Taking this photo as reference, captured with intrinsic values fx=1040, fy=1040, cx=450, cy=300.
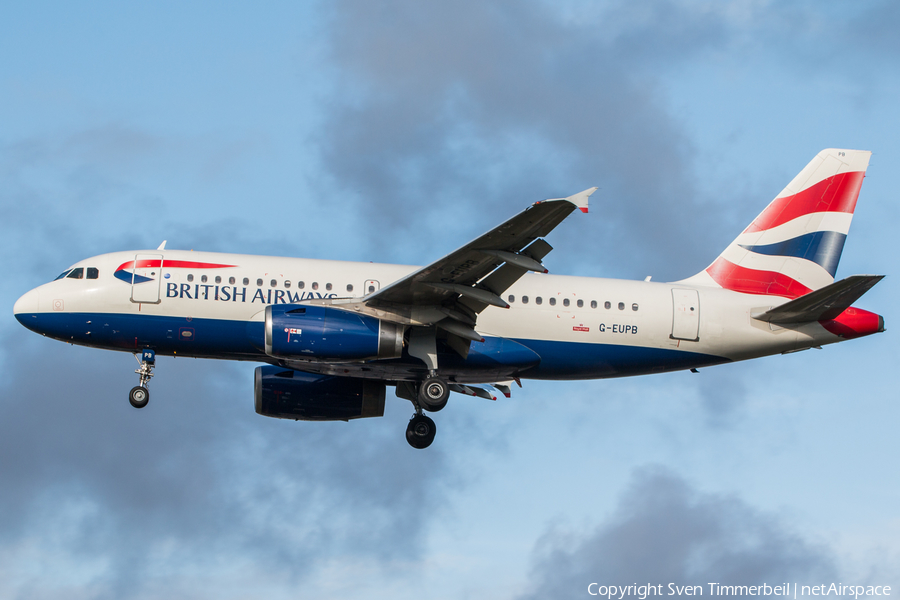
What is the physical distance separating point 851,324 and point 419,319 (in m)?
13.2

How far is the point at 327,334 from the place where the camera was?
2817 cm

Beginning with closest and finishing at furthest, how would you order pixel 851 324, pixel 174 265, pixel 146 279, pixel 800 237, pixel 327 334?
pixel 327 334, pixel 146 279, pixel 174 265, pixel 851 324, pixel 800 237

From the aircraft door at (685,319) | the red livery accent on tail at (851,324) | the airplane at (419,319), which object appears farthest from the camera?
the aircraft door at (685,319)

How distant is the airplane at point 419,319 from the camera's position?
28.5 meters

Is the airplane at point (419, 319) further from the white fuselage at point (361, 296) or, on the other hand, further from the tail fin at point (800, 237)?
the tail fin at point (800, 237)

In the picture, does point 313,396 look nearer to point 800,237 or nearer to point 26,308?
point 26,308

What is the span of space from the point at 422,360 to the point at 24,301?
11.9m

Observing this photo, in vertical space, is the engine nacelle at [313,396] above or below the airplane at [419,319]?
below

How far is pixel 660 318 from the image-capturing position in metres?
31.5

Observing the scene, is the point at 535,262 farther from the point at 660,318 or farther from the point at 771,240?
the point at 771,240

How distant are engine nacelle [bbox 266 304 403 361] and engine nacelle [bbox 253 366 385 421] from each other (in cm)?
560

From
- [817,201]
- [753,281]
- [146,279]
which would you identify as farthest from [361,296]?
[817,201]

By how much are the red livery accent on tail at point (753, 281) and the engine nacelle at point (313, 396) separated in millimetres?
11649

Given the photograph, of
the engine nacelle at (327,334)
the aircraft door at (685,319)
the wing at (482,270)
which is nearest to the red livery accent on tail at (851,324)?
the aircraft door at (685,319)
